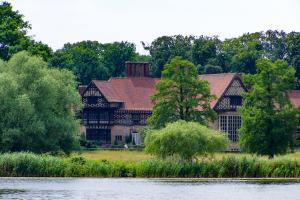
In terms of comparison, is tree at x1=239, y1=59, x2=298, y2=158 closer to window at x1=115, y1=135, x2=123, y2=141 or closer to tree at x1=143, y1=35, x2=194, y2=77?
window at x1=115, y1=135, x2=123, y2=141

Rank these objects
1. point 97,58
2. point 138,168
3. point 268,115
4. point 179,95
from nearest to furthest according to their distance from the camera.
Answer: point 138,168, point 268,115, point 179,95, point 97,58

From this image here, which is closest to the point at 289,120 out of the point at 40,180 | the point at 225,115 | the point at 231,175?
the point at 231,175

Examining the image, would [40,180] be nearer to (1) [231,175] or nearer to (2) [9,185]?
(2) [9,185]

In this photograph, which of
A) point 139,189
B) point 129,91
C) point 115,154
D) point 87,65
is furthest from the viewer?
point 87,65

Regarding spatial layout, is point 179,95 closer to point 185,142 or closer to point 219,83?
point 185,142

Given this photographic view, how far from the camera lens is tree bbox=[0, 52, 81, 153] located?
93750 mm

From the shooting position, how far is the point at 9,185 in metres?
78.3

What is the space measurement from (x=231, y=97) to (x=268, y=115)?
41.5m

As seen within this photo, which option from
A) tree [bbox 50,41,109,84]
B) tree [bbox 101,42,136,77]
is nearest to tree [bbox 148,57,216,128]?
tree [bbox 50,41,109,84]

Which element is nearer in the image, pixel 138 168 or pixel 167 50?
pixel 138 168

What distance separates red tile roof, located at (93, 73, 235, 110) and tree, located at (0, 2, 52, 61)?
25006 millimetres

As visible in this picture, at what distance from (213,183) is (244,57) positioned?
302ft

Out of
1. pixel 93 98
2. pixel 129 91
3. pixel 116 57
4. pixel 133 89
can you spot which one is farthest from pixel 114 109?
pixel 116 57

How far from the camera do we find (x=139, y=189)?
75.5m
